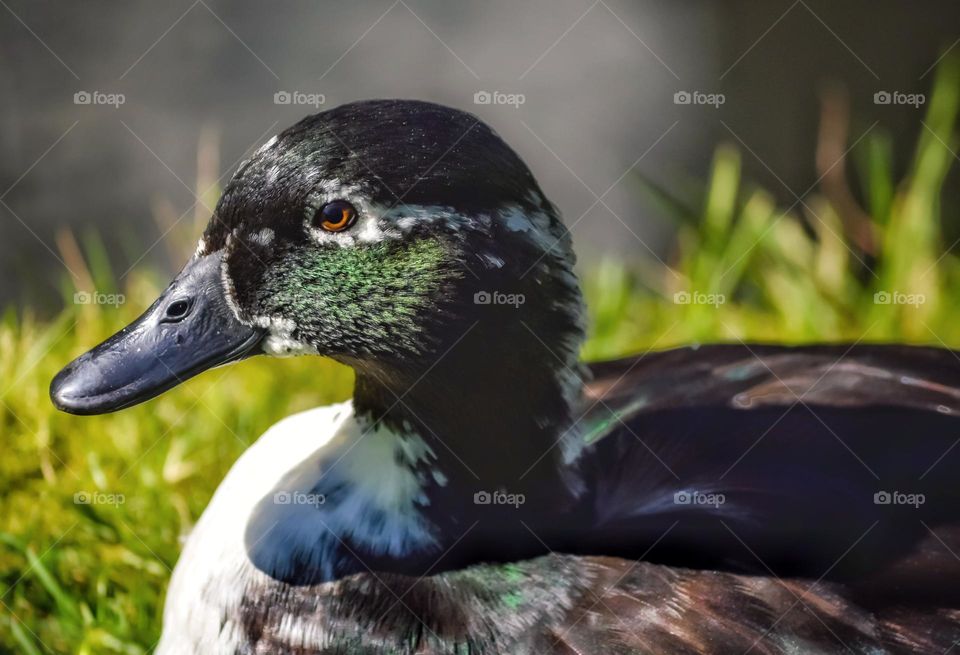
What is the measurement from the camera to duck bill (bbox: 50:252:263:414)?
2.19m

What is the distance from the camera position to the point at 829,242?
13.5 feet

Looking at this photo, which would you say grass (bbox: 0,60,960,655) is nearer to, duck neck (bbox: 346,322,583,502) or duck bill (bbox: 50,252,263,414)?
duck bill (bbox: 50,252,263,414)

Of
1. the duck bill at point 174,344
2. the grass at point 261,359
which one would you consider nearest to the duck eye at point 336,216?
the duck bill at point 174,344

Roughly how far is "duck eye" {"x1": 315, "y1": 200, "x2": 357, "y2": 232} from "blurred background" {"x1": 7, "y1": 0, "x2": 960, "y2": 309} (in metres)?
2.21

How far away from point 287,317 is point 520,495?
0.53m

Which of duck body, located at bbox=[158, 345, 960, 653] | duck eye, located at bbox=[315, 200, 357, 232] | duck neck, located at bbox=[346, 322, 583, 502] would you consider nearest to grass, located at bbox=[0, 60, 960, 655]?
duck body, located at bbox=[158, 345, 960, 653]

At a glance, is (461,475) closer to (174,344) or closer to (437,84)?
(174,344)

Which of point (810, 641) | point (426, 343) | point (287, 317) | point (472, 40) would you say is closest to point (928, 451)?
point (810, 641)

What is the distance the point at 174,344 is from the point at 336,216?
374 millimetres

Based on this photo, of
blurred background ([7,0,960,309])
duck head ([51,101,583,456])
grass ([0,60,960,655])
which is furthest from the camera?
blurred background ([7,0,960,309])

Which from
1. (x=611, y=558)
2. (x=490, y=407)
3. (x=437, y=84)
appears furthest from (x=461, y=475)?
(x=437, y=84)

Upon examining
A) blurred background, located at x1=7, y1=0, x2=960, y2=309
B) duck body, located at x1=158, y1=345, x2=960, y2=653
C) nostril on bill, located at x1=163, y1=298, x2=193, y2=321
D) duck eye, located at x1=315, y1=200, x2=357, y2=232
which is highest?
blurred background, located at x1=7, y1=0, x2=960, y2=309

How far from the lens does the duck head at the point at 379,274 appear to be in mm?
2096

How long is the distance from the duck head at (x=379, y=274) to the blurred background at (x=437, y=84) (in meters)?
2.08
